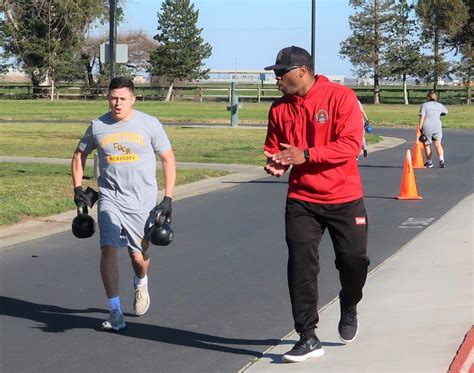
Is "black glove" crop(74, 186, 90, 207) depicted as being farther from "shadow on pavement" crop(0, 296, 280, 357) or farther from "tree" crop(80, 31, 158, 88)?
"tree" crop(80, 31, 158, 88)

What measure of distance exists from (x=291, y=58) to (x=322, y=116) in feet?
1.26

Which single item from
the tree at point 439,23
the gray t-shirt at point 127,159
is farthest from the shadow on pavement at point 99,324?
the tree at point 439,23

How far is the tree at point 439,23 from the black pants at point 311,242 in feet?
229

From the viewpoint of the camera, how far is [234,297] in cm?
834

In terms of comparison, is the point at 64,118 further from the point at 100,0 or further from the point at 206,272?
the point at 206,272

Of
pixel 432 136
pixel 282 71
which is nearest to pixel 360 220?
pixel 282 71

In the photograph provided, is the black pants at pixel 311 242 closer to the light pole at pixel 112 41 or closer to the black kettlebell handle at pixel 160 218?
the black kettlebell handle at pixel 160 218

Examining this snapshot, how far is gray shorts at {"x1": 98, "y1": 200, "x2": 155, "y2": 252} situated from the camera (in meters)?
7.18

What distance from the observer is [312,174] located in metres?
6.13

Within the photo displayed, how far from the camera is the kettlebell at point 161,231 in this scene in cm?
709

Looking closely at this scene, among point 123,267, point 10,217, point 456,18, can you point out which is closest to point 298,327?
point 123,267

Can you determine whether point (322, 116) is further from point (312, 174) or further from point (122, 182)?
point (122, 182)

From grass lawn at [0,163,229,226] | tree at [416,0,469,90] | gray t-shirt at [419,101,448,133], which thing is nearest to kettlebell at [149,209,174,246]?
grass lawn at [0,163,229,226]

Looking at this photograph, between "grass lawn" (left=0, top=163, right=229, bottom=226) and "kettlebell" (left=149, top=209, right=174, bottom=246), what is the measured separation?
229 inches
